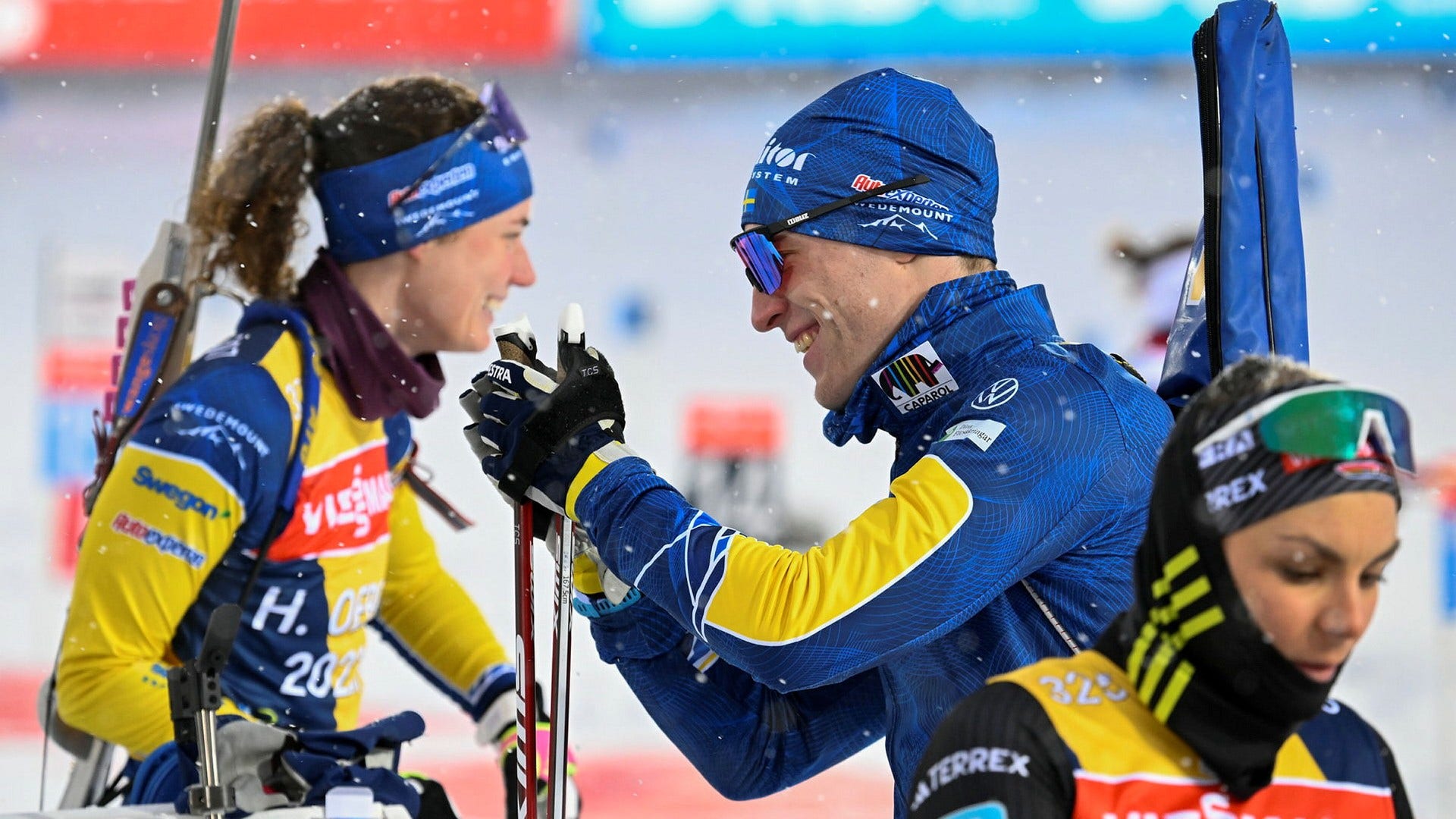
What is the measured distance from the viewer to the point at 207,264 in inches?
119

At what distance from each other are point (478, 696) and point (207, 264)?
107 cm

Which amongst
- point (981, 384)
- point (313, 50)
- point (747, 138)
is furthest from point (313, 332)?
point (313, 50)

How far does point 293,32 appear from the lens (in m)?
9.20

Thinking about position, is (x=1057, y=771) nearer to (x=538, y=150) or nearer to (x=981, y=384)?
(x=981, y=384)

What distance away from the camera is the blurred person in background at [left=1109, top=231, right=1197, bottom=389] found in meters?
5.33

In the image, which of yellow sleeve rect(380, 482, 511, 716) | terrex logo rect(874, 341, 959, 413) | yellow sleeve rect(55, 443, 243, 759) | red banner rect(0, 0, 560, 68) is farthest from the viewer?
red banner rect(0, 0, 560, 68)

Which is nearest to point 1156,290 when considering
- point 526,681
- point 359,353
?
point 359,353

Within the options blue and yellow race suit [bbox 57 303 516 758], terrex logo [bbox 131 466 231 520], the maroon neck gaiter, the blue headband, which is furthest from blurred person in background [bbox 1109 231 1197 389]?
terrex logo [bbox 131 466 231 520]

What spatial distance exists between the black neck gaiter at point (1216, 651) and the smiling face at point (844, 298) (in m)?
0.80

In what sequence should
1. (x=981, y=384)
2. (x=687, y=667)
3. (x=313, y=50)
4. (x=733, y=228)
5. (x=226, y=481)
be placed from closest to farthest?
(x=981, y=384) < (x=687, y=667) < (x=226, y=481) < (x=733, y=228) < (x=313, y=50)

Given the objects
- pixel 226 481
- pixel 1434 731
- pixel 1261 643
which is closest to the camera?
pixel 1261 643

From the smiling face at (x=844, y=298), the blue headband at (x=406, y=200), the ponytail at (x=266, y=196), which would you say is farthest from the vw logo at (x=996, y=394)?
the ponytail at (x=266, y=196)

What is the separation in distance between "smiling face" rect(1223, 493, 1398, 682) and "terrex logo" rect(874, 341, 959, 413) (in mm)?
734

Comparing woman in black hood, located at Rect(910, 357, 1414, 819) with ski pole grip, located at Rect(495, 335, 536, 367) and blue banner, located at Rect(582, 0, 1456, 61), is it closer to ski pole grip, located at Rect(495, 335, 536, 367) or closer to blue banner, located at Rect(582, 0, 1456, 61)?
ski pole grip, located at Rect(495, 335, 536, 367)
